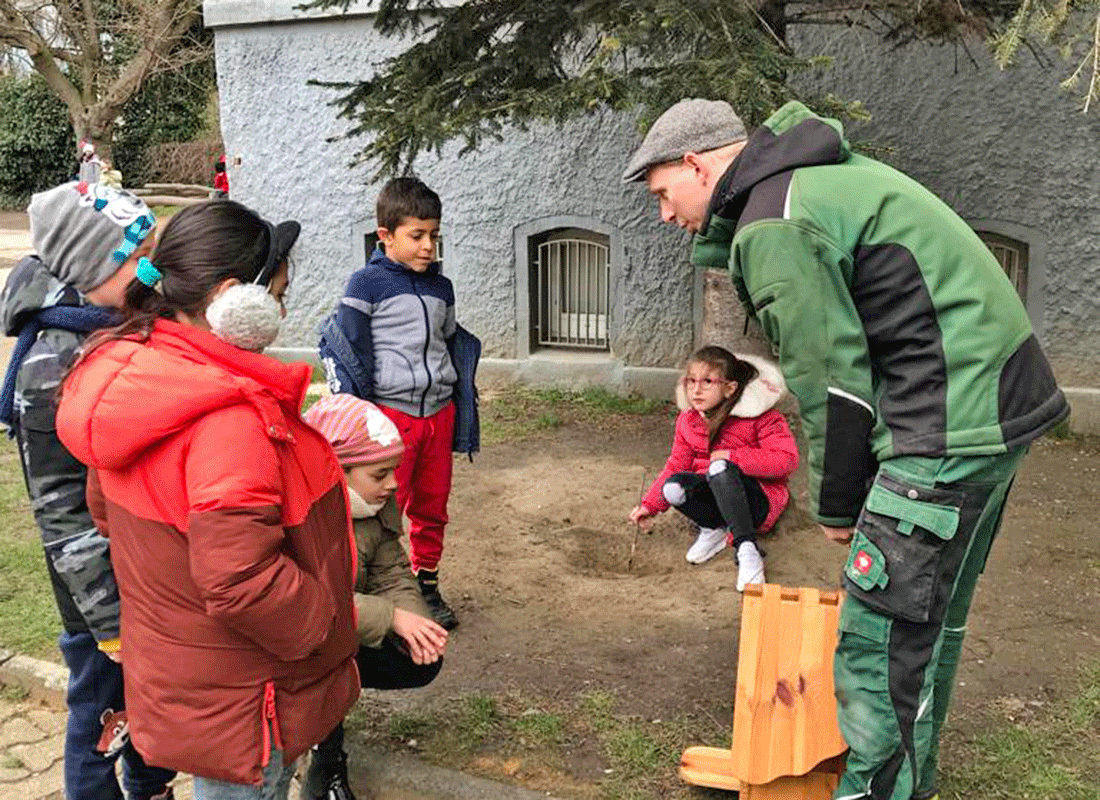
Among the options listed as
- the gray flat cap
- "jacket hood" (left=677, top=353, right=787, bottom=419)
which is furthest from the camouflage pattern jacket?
"jacket hood" (left=677, top=353, right=787, bottom=419)

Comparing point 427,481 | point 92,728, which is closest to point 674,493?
point 427,481

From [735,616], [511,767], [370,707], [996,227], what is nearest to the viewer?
[511,767]

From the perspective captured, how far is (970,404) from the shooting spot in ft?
8.08

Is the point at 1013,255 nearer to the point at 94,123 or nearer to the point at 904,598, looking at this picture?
the point at 904,598

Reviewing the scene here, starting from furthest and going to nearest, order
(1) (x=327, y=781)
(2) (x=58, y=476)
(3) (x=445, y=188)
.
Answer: (3) (x=445, y=188)
(1) (x=327, y=781)
(2) (x=58, y=476)

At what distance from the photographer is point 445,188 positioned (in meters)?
8.74

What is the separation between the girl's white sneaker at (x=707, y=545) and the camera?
5227 millimetres

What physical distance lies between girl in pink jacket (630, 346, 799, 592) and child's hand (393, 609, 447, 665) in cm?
196

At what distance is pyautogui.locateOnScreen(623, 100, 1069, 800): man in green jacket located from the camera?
2455 mm

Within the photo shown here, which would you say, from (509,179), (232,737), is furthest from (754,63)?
(509,179)

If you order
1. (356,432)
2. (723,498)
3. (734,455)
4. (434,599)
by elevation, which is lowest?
(434,599)

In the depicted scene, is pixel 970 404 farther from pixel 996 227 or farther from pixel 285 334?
pixel 285 334

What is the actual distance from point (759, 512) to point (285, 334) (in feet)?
18.9

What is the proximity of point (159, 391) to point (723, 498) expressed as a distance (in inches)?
119
